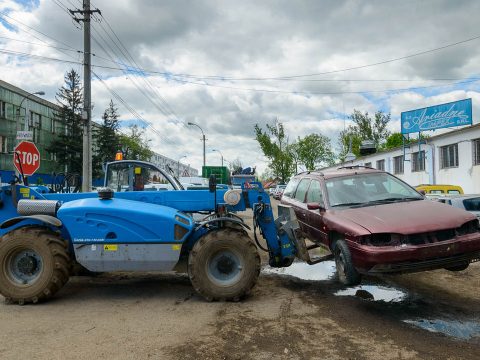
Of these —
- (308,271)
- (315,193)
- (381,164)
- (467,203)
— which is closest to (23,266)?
(315,193)

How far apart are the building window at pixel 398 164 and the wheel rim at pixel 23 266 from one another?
30662 mm

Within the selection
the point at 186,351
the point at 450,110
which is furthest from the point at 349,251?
the point at 450,110

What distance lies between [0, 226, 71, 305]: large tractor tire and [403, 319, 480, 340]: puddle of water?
4.49 m

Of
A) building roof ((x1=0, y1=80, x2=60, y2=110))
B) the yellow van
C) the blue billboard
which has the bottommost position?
the yellow van

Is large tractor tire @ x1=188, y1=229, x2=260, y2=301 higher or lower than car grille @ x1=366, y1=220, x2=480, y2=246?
lower

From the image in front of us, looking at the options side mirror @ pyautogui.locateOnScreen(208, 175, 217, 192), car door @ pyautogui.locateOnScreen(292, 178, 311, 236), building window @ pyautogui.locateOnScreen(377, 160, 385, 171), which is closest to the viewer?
side mirror @ pyautogui.locateOnScreen(208, 175, 217, 192)

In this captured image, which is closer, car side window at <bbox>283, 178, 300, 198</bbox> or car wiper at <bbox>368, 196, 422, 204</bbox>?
car wiper at <bbox>368, 196, 422, 204</bbox>

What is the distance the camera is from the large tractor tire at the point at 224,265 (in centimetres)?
586

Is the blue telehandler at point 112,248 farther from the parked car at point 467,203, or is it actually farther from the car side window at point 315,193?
the parked car at point 467,203

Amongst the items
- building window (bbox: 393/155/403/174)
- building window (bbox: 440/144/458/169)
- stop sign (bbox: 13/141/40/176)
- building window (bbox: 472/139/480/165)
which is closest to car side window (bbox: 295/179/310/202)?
stop sign (bbox: 13/141/40/176)

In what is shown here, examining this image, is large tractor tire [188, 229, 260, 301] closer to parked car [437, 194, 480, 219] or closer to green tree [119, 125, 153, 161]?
parked car [437, 194, 480, 219]

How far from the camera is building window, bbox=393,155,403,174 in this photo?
32.9 meters

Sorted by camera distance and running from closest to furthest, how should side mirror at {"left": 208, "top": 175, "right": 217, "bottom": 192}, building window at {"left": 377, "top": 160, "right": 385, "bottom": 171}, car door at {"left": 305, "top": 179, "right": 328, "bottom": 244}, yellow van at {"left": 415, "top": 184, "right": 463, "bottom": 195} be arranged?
side mirror at {"left": 208, "top": 175, "right": 217, "bottom": 192}
car door at {"left": 305, "top": 179, "right": 328, "bottom": 244}
yellow van at {"left": 415, "top": 184, "right": 463, "bottom": 195}
building window at {"left": 377, "top": 160, "right": 385, "bottom": 171}

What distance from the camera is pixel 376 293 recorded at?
6.31 meters
